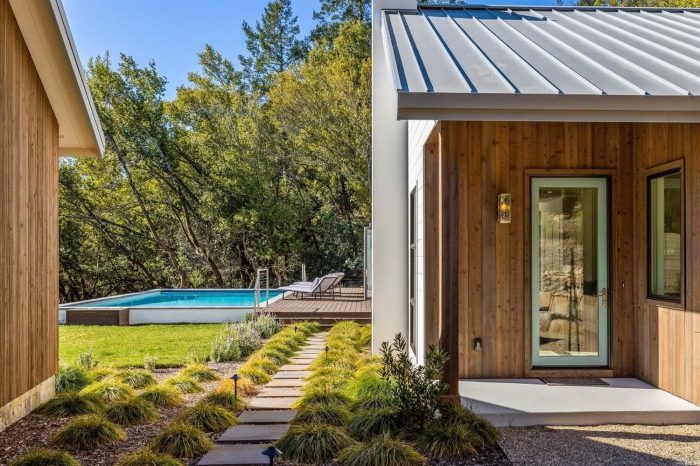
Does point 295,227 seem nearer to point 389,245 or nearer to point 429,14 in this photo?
point 389,245

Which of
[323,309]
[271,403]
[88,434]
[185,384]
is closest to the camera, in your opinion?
[88,434]

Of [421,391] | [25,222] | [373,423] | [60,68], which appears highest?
[60,68]

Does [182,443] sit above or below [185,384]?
above

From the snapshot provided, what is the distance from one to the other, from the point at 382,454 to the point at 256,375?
10.9 ft

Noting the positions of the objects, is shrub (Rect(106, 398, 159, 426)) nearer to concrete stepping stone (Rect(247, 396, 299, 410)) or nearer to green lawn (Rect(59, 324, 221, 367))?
concrete stepping stone (Rect(247, 396, 299, 410))

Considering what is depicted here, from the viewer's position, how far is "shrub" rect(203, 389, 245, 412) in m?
5.23

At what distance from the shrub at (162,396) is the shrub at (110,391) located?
0.15 m

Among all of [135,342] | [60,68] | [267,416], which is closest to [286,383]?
[267,416]

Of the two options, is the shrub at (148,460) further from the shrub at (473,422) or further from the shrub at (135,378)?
the shrub at (135,378)

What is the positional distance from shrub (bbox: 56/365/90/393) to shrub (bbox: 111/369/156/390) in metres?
0.36

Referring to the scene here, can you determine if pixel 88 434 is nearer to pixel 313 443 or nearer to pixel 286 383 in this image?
pixel 313 443

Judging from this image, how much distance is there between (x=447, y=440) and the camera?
12.6 ft

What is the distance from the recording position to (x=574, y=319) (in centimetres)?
574

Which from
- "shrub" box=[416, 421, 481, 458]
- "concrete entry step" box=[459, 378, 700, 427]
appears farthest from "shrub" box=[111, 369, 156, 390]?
"shrub" box=[416, 421, 481, 458]
